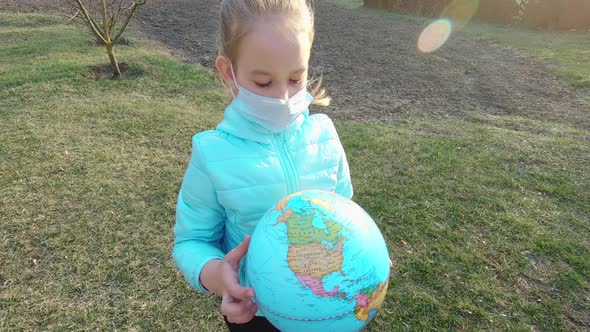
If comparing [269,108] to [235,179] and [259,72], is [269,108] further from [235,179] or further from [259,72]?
[235,179]

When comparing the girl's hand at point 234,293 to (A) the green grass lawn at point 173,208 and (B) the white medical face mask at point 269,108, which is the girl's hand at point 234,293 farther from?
(A) the green grass lawn at point 173,208

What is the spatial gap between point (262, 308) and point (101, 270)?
2.44m

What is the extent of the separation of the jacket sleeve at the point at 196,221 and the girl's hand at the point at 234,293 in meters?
0.17

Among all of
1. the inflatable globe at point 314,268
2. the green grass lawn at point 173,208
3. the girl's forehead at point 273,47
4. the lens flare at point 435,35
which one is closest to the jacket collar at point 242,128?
the girl's forehead at point 273,47

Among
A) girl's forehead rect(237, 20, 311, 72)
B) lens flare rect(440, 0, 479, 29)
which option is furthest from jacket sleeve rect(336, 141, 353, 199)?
lens flare rect(440, 0, 479, 29)

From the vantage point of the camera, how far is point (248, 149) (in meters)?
1.74

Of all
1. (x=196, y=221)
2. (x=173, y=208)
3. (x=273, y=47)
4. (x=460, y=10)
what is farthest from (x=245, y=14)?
(x=460, y=10)

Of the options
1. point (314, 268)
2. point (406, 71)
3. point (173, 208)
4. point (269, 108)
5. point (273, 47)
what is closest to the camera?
point (314, 268)

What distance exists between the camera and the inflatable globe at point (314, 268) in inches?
57.1

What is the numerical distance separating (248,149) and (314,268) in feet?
1.91

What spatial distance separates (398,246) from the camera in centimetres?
383

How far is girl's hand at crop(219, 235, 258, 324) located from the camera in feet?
4.84

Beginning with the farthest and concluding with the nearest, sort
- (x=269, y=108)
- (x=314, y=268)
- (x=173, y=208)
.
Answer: (x=173, y=208)
(x=269, y=108)
(x=314, y=268)

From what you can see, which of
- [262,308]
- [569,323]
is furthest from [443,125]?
[262,308]
